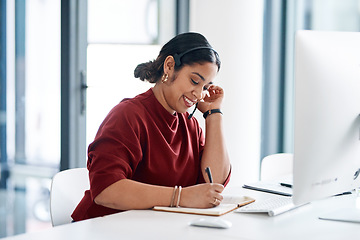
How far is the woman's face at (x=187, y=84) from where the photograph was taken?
174cm

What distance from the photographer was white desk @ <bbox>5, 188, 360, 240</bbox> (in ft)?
3.91

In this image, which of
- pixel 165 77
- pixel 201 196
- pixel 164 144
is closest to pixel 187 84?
pixel 165 77

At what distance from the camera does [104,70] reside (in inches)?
117

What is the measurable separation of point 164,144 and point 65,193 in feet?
1.41

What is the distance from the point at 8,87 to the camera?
8.13 feet

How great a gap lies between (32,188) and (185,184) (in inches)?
46.5

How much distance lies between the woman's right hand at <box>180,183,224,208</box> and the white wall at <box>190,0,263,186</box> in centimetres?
212

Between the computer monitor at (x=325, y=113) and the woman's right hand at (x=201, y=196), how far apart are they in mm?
340

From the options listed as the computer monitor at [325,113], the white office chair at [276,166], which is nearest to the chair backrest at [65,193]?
the computer monitor at [325,113]

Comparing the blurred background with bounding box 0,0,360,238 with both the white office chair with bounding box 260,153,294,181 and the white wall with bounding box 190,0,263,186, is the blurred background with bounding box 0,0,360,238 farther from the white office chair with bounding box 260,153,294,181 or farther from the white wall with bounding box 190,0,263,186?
the white office chair with bounding box 260,153,294,181

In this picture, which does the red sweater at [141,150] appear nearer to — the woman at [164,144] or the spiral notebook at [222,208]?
the woman at [164,144]

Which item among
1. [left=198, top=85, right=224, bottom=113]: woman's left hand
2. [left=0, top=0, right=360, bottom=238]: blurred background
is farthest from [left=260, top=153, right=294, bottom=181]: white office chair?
[left=0, top=0, right=360, bottom=238]: blurred background

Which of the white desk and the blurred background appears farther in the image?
the blurred background

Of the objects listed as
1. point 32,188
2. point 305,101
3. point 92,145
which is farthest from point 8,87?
point 305,101
